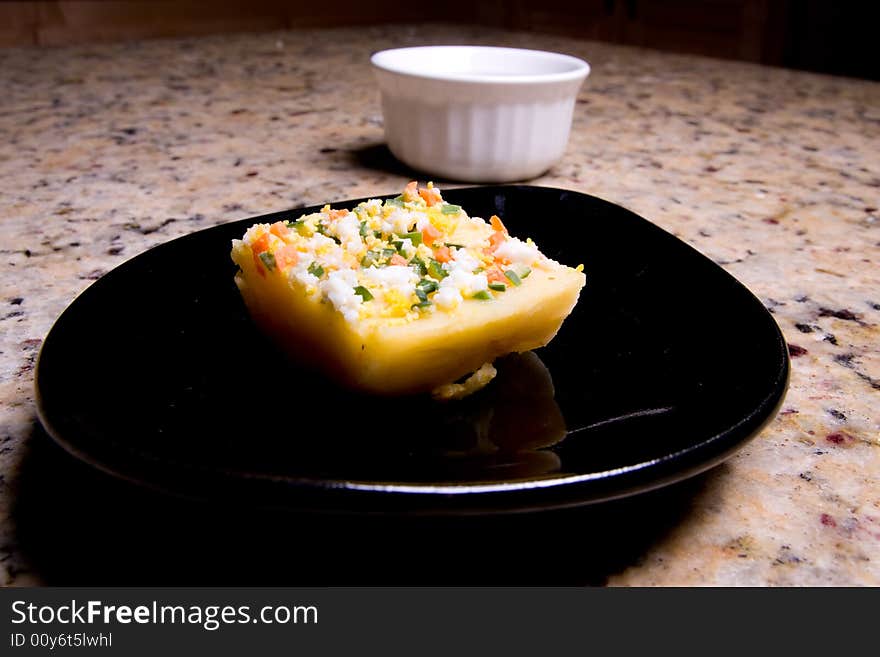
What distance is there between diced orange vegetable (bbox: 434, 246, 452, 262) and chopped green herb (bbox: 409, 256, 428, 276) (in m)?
0.02

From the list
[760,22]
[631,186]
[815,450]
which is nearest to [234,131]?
[631,186]

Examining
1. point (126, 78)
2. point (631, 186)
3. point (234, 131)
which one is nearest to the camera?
point (631, 186)

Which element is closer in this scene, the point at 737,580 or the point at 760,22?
the point at 737,580

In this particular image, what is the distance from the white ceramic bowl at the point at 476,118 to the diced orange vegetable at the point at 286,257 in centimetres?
64

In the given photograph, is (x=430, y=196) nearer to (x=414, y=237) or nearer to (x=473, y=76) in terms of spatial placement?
(x=414, y=237)

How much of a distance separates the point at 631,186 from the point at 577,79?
215 mm

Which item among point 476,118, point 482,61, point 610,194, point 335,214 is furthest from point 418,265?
point 482,61

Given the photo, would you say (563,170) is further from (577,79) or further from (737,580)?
(737,580)

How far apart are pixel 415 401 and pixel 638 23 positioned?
3.70 metres

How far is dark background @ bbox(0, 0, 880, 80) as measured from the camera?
3.46 metres

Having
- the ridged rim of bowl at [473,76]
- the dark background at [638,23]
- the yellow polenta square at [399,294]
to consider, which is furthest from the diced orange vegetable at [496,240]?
the dark background at [638,23]

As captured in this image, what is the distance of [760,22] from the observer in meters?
3.50

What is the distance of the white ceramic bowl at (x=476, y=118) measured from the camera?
132cm

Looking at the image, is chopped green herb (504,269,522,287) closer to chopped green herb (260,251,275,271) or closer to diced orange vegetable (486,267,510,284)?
diced orange vegetable (486,267,510,284)
